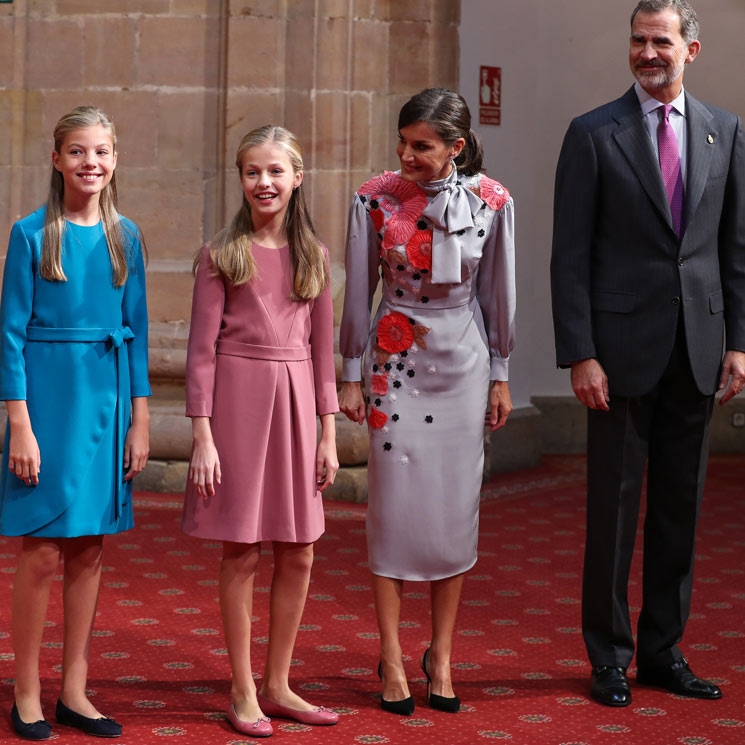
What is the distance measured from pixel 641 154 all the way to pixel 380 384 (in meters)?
0.92

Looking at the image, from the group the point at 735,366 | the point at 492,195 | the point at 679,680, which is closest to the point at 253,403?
the point at 492,195

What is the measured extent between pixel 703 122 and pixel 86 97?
4.33 meters

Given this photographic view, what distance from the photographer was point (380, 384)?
357 centimetres

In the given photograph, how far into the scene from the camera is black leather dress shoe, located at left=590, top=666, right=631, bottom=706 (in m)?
3.61

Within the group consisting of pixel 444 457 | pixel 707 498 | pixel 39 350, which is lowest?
pixel 707 498

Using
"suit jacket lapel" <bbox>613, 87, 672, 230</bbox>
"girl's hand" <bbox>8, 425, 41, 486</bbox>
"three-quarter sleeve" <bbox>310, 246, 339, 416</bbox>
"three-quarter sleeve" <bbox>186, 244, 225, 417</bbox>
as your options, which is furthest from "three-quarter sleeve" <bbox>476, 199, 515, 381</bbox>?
"girl's hand" <bbox>8, 425, 41, 486</bbox>

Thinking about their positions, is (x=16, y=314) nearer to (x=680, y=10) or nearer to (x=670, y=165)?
(x=670, y=165)

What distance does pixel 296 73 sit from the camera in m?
6.91

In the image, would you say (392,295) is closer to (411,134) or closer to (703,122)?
(411,134)

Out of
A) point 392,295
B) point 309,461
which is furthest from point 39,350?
point 392,295

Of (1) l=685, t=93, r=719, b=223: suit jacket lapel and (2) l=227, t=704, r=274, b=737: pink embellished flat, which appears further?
(1) l=685, t=93, r=719, b=223: suit jacket lapel

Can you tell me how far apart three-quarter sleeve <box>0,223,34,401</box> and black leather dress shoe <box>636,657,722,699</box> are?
1.89m

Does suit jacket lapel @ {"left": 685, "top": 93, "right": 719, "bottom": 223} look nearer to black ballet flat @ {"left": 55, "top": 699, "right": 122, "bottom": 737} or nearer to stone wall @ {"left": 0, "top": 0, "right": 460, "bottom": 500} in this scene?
black ballet flat @ {"left": 55, "top": 699, "right": 122, "bottom": 737}

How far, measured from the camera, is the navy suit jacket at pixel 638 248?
3.56 metres
